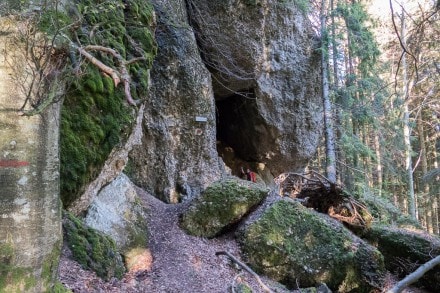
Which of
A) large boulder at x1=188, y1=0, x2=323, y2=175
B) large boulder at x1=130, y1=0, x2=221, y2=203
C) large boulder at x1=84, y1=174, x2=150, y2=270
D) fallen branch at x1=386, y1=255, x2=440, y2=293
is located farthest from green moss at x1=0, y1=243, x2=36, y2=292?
large boulder at x1=188, y1=0, x2=323, y2=175

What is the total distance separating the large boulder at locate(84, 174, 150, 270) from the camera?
516cm

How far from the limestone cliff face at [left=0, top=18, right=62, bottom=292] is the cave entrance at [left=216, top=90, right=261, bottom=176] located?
10.8 metres

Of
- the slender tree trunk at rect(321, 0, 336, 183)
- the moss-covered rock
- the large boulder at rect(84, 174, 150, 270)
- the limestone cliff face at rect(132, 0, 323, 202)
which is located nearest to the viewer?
the moss-covered rock

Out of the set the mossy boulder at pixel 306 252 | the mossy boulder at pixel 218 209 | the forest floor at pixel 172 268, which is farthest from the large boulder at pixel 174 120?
the mossy boulder at pixel 306 252

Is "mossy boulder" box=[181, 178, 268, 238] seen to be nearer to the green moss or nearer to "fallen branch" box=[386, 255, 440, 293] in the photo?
the green moss

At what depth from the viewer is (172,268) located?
17.2ft

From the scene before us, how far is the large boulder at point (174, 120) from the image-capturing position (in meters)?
8.68

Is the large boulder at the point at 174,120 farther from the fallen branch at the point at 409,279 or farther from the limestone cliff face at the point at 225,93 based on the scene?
the fallen branch at the point at 409,279

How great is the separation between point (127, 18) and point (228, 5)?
5.74 m

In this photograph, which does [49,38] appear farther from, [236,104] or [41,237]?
[236,104]

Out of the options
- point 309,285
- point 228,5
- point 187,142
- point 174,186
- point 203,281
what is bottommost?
point 309,285

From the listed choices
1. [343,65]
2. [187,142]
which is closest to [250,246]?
[187,142]

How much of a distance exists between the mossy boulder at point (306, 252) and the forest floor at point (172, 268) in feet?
1.35

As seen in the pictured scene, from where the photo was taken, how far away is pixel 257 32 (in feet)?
38.3
